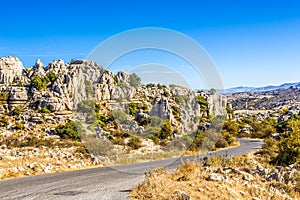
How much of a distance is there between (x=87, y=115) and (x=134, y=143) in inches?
215

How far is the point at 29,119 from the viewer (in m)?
36.3

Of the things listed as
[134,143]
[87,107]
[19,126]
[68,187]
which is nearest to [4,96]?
[19,126]

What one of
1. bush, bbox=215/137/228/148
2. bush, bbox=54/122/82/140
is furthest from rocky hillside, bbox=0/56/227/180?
bush, bbox=215/137/228/148

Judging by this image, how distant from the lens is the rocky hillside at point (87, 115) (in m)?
19.4

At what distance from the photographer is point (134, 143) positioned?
2588 cm

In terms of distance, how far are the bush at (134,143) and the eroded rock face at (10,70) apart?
103 feet

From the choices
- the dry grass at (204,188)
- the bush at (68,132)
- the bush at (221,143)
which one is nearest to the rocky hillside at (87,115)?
the bush at (68,132)

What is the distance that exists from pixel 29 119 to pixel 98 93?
1081cm

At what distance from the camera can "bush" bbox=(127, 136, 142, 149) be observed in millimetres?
25688

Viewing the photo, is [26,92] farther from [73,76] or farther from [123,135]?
[123,135]

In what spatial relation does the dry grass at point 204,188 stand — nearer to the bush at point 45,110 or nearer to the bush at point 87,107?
the bush at point 87,107

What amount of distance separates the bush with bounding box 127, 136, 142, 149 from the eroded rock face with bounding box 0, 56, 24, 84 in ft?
103

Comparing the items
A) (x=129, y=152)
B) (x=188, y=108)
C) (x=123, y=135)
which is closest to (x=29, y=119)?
(x=123, y=135)

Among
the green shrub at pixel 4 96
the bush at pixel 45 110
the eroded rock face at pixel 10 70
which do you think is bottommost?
the bush at pixel 45 110
